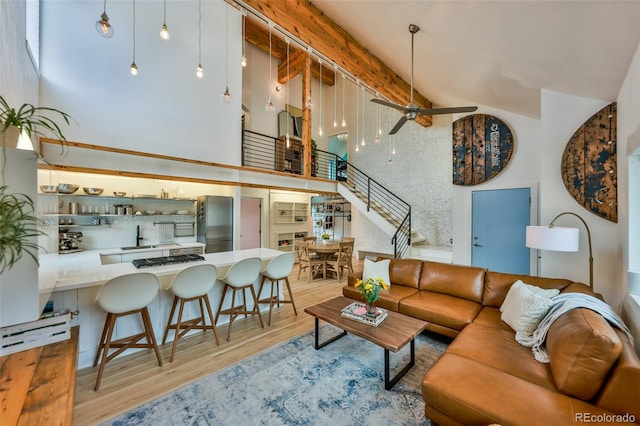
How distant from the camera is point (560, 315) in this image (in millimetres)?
1972

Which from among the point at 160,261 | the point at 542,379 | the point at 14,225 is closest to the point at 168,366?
the point at 160,261

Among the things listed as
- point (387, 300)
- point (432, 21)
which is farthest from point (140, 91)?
point (387, 300)

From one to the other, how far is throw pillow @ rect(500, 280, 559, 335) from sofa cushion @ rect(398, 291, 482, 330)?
14.0 inches

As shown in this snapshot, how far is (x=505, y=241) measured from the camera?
173 inches

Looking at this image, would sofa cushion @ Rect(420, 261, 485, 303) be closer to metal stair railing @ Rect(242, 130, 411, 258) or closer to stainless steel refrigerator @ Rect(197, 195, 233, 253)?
metal stair railing @ Rect(242, 130, 411, 258)

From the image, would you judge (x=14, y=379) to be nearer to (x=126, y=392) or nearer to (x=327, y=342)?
(x=126, y=392)

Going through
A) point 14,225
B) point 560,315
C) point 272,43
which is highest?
point 272,43

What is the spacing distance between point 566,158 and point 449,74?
1855 mm

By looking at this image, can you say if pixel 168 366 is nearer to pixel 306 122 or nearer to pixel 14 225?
pixel 14 225

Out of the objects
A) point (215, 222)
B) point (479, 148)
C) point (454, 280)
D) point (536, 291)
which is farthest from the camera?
point (215, 222)

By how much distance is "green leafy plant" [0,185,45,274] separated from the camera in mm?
1357

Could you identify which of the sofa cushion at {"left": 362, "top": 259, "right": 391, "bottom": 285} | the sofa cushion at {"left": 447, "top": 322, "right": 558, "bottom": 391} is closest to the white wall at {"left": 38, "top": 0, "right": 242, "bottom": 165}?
the sofa cushion at {"left": 362, "top": 259, "right": 391, "bottom": 285}

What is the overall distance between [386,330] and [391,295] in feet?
3.46

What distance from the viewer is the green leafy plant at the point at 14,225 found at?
136 cm
